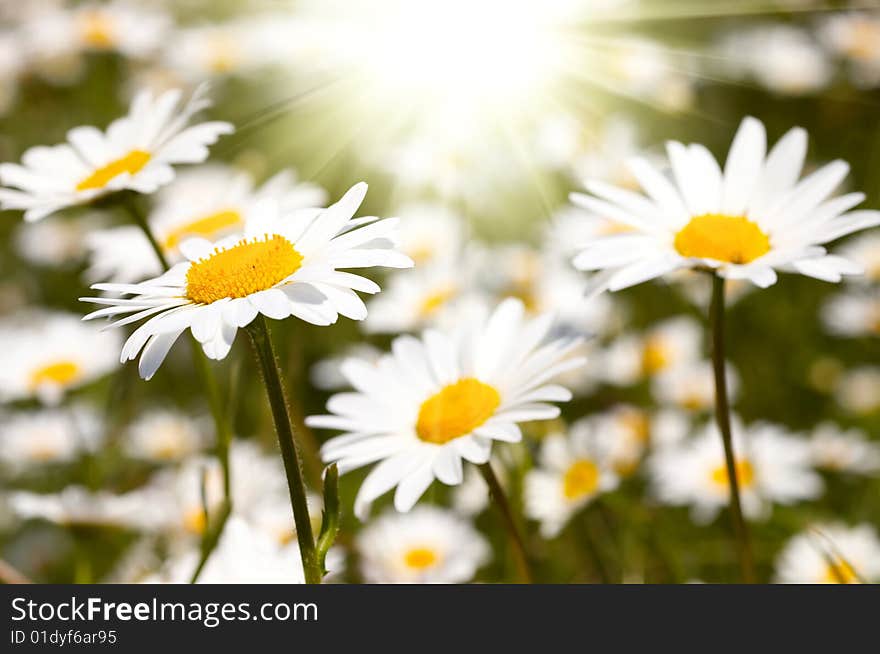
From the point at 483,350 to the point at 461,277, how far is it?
111 centimetres

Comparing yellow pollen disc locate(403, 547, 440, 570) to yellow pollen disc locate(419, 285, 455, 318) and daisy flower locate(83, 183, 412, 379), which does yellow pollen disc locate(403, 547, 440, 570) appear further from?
daisy flower locate(83, 183, 412, 379)

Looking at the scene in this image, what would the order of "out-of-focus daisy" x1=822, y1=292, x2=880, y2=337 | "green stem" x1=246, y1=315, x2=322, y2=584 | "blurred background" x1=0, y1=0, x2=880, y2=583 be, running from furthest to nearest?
"out-of-focus daisy" x1=822, y1=292, x2=880, y2=337
"blurred background" x1=0, y1=0, x2=880, y2=583
"green stem" x1=246, y1=315, x2=322, y2=584

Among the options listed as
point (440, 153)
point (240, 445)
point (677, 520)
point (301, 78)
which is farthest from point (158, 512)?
point (301, 78)

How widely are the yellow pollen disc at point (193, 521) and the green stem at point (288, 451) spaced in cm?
87

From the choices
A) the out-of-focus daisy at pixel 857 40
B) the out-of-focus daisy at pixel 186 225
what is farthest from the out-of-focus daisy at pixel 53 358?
the out-of-focus daisy at pixel 857 40

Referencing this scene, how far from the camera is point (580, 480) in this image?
1.63 m

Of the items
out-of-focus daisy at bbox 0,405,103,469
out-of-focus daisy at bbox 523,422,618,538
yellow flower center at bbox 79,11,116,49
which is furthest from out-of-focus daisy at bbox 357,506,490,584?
yellow flower center at bbox 79,11,116,49

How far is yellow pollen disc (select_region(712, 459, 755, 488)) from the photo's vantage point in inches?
71.2

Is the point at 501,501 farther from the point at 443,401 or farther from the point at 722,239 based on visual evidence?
the point at 722,239

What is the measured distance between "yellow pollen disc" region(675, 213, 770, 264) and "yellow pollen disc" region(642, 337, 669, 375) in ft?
4.00

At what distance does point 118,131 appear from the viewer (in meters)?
1.34

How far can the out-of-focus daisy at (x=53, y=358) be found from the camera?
221 centimetres

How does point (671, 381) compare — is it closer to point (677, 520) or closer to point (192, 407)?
point (677, 520)

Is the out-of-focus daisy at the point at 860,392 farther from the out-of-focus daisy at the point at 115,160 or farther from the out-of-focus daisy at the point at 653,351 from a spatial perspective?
the out-of-focus daisy at the point at 115,160
